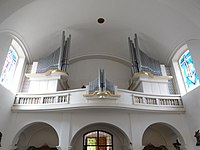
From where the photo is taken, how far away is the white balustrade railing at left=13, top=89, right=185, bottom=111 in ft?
26.3

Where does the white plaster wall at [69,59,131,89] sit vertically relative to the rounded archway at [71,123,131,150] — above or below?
above

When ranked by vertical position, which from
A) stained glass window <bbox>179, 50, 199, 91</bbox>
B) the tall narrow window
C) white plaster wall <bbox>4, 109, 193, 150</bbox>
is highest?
stained glass window <bbox>179, 50, 199, 91</bbox>

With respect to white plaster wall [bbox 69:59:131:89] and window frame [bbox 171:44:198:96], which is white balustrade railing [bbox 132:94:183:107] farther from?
white plaster wall [bbox 69:59:131:89]

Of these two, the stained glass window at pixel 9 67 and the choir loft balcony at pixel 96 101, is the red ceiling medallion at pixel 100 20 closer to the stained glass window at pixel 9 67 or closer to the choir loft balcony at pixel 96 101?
the choir loft balcony at pixel 96 101

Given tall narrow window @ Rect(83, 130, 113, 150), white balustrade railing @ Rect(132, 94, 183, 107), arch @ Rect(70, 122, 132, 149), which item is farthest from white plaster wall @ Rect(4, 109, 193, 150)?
tall narrow window @ Rect(83, 130, 113, 150)

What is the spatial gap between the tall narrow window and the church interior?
0.18 ft

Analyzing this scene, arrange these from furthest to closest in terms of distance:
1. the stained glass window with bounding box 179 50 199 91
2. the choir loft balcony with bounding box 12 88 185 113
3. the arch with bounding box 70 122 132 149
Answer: the arch with bounding box 70 122 132 149 → the stained glass window with bounding box 179 50 199 91 → the choir loft balcony with bounding box 12 88 185 113

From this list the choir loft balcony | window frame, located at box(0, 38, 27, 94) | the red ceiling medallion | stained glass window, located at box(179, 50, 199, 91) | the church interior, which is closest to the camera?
the choir loft balcony

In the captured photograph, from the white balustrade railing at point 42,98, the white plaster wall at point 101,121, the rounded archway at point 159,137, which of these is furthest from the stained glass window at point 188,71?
the white balustrade railing at point 42,98

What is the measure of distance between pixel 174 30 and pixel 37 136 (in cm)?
971

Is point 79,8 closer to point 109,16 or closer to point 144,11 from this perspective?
point 109,16

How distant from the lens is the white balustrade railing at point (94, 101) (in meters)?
8.03

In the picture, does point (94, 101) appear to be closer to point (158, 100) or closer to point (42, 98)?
point (42, 98)

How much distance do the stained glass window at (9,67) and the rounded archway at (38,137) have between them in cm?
288
